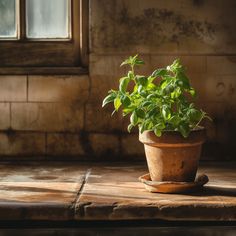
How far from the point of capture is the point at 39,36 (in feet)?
15.2

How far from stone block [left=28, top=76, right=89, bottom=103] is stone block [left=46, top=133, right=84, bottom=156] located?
0.31 meters

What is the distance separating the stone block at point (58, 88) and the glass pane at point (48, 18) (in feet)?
1.31

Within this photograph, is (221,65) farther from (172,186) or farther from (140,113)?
(172,186)

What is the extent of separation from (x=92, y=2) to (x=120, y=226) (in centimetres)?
216

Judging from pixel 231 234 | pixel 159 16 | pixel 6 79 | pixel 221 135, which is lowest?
pixel 231 234

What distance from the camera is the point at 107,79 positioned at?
451 centimetres

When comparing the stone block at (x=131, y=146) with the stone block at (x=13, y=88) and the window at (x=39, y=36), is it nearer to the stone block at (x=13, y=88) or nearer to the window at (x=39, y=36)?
the window at (x=39, y=36)

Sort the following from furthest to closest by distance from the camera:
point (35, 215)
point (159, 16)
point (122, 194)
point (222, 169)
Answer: point (159, 16)
point (222, 169)
point (122, 194)
point (35, 215)

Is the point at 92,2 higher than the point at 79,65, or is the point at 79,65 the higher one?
the point at 92,2

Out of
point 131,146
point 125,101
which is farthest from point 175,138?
point 131,146

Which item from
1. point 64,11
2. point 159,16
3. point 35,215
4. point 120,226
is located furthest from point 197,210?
point 64,11

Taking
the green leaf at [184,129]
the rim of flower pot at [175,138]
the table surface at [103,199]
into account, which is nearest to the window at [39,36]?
the table surface at [103,199]

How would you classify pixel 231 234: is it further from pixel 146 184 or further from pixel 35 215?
pixel 35 215

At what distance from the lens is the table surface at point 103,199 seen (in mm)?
2912
